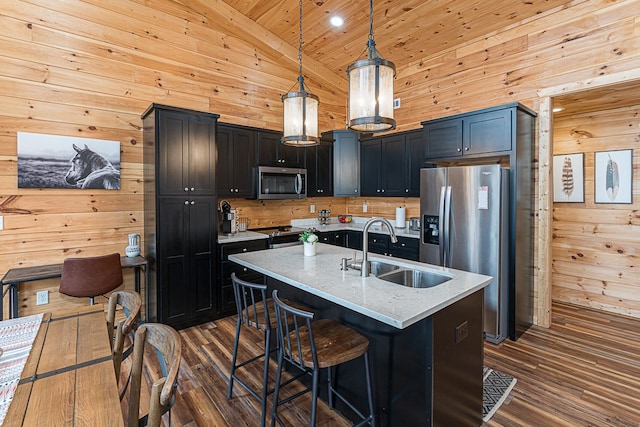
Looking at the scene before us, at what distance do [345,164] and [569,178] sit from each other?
3177 millimetres

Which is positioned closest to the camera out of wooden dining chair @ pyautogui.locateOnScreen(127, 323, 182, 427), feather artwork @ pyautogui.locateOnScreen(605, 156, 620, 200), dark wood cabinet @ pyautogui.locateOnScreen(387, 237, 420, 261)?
wooden dining chair @ pyautogui.locateOnScreen(127, 323, 182, 427)

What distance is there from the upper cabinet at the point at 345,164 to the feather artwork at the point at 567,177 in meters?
2.90

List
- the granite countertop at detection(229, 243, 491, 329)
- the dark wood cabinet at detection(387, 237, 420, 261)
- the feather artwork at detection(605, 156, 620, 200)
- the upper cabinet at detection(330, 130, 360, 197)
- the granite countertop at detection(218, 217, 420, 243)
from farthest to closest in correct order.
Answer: the upper cabinet at detection(330, 130, 360, 197) < the dark wood cabinet at detection(387, 237, 420, 261) < the granite countertop at detection(218, 217, 420, 243) < the feather artwork at detection(605, 156, 620, 200) < the granite countertop at detection(229, 243, 491, 329)

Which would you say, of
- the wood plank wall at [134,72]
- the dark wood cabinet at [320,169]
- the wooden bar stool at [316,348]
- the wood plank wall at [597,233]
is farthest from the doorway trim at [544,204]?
the dark wood cabinet at [320,169]

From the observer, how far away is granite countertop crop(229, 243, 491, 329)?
1.55 m

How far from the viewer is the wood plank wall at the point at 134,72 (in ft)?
10.3

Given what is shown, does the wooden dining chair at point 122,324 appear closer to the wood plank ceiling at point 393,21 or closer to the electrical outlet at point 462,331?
the electrical outlet at point 462,331

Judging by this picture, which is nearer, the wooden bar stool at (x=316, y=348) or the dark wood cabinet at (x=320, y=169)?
Answer: the wooden bar stool at (x=316, y=348)

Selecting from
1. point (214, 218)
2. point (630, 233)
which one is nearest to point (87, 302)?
point (214, 218)

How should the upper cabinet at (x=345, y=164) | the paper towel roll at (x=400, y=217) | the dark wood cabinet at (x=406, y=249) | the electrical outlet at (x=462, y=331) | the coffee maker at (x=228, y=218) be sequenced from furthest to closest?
the upper cabinet at (x=345, y=164)
the paper towel roll at (x=400, y=217)
the coffee maker at (x=228, y=218)
the dark wood cabinet at (x=406, y=249)
the electrical outlet at (x=462, y=331)

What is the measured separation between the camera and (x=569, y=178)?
4.40 m

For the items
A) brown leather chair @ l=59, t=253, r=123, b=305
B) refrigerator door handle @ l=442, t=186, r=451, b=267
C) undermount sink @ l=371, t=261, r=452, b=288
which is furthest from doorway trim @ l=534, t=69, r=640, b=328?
brown leather chair @ l=59, t=253, r=123, b=305

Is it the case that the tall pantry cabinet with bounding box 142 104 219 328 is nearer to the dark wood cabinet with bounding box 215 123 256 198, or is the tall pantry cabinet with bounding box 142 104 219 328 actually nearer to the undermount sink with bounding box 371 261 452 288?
the dark wood cabinet with bounding box 215 123 256 198

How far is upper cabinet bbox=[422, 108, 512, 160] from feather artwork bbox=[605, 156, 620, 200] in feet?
6.21
